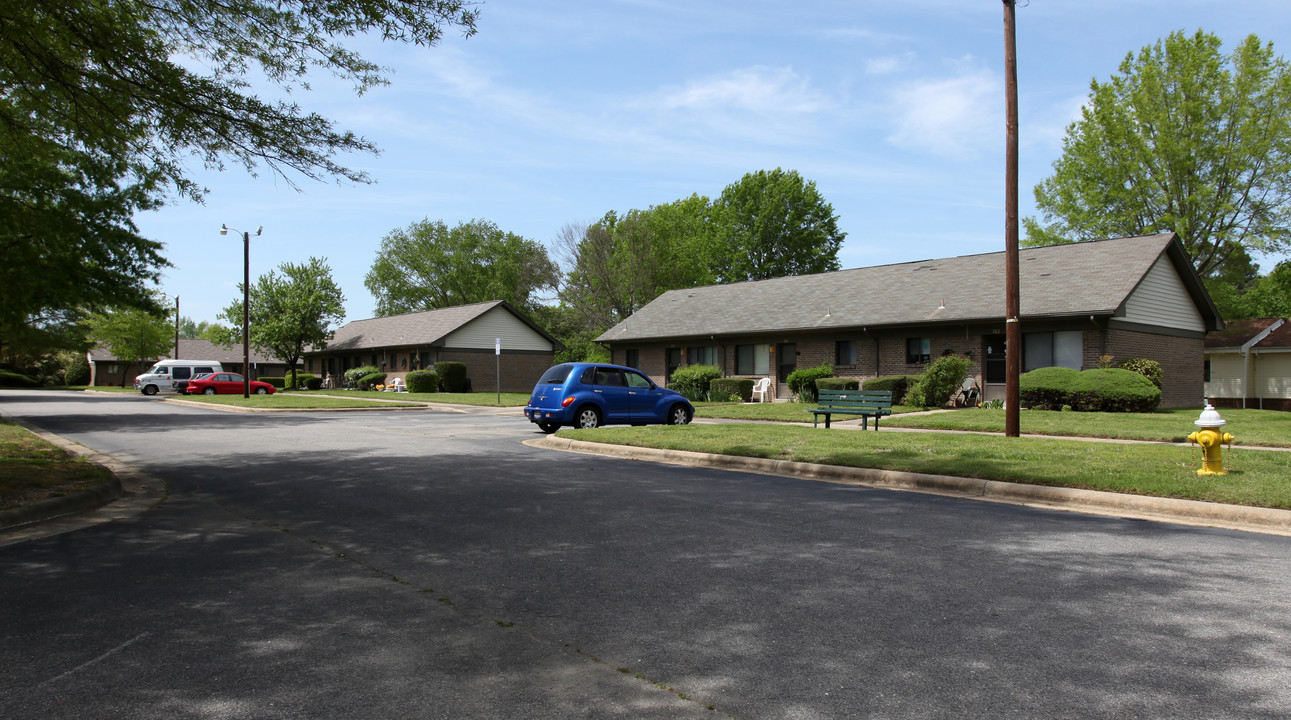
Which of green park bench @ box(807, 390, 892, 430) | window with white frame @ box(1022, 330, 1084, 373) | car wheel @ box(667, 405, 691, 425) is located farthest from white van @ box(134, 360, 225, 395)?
window with white frame @ box(1022, 330, 1084, 373)

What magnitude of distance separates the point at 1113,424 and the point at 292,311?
5182cm

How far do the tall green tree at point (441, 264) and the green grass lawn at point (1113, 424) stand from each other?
224 ft

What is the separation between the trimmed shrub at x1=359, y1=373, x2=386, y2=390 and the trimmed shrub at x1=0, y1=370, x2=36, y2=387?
36992 mm

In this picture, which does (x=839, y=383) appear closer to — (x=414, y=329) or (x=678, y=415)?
(x=678, y=415)

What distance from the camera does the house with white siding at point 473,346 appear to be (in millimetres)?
48531

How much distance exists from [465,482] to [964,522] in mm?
5876

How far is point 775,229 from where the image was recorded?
213 feet

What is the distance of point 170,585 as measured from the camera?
17.7 ft

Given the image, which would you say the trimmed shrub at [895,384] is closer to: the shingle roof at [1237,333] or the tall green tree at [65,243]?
the shingle roof at [1237,333]

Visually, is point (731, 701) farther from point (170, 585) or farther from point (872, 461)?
point (872, 461)

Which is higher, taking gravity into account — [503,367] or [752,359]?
[752,359]

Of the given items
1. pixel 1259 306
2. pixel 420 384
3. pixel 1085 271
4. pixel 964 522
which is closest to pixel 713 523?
pixel 964 522

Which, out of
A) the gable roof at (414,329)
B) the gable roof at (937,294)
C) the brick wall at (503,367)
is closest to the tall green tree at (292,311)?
the gable roof at (414,329)

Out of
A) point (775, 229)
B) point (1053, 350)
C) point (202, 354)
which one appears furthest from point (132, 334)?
point (1053, 350)
